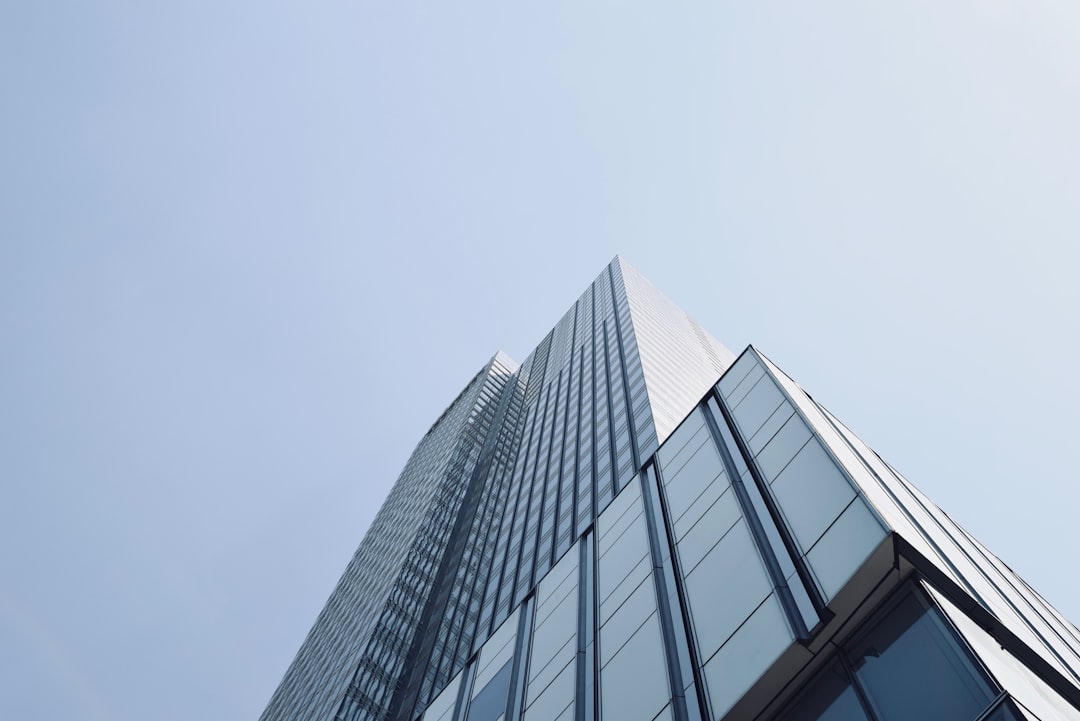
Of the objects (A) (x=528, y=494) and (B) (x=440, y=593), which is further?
(B) (x=440, y=593)

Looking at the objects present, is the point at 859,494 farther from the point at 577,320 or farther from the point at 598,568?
the point at 577,320

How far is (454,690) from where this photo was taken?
Answer: 21.1 m

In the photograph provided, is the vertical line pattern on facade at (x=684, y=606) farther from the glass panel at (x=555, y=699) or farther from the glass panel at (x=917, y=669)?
the glass panel at (x=555, y=699)

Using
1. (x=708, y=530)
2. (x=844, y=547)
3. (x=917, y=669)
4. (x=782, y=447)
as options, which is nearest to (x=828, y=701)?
(x=917, y=669)

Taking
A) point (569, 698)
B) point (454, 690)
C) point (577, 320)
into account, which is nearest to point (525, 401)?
Result: point (577, 320)

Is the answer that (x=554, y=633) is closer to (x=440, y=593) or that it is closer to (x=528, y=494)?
(x=528, y=494)

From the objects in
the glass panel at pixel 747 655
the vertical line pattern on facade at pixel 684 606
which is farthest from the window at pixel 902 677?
the vertical line pattern on facade at pixel 684 606

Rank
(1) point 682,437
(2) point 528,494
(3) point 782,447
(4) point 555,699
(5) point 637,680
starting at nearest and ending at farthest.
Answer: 1. (5) point 637,680
2. (4) point 555,699
3. (3) point 782,447
4. (1) point 682,437
5. (2) point 528,494

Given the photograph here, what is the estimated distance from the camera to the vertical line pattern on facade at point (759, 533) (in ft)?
33.2

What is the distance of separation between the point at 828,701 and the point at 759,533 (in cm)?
371

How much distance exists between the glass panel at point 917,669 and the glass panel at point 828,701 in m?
0.22

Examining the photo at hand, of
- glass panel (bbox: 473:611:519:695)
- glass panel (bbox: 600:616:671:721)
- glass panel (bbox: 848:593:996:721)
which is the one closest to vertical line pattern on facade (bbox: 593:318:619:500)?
glass panel (bbox: 473:611:519:695)

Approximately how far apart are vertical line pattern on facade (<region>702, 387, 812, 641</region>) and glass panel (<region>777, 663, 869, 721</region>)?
550 mm

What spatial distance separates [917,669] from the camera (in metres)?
8.54
